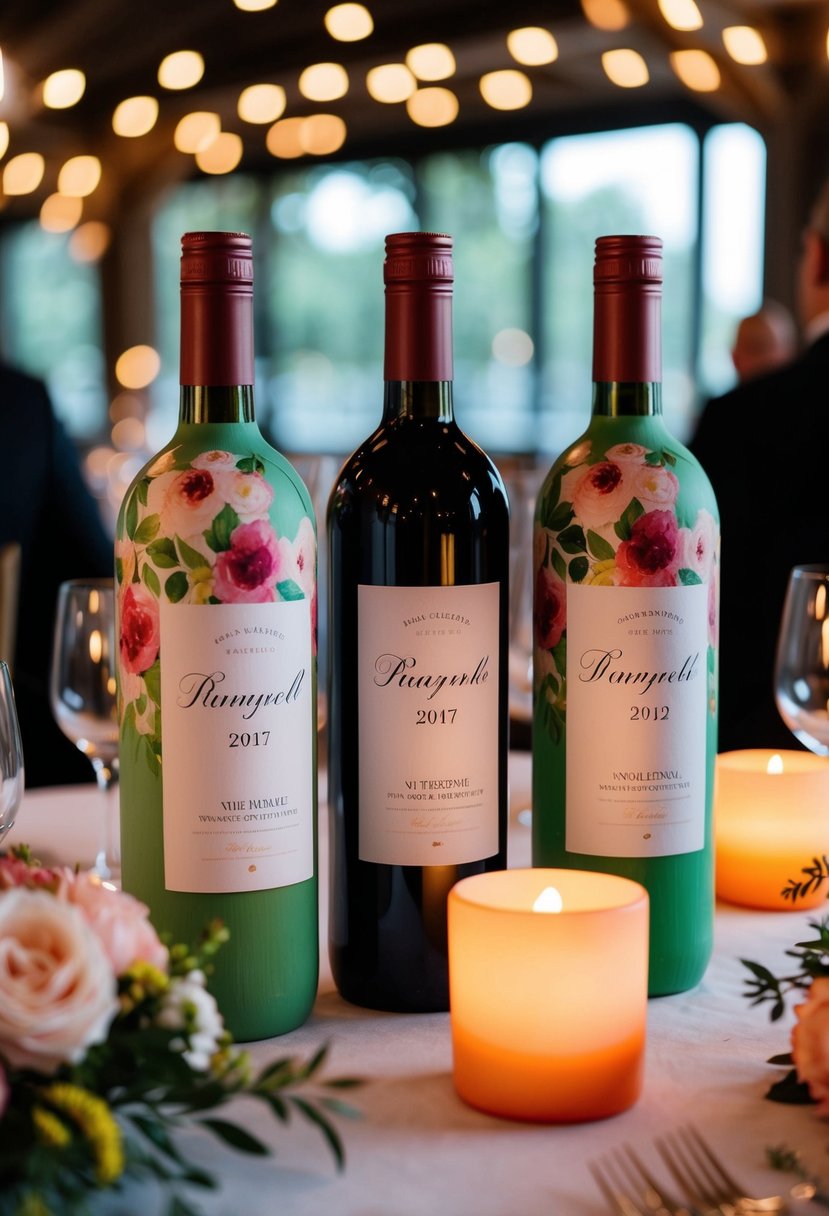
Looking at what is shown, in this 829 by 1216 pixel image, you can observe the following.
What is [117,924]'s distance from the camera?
64 centimetres

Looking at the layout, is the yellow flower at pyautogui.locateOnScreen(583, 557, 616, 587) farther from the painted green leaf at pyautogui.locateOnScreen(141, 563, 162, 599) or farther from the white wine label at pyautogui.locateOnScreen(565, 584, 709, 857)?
the painted green leaf at pyautogui.locateOnScreen(141, 563, 162, 599)

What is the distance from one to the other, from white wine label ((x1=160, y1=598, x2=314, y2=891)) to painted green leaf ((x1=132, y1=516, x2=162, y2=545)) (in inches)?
1.6

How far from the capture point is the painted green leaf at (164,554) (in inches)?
32.1

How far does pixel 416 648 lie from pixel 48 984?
0.34 meters

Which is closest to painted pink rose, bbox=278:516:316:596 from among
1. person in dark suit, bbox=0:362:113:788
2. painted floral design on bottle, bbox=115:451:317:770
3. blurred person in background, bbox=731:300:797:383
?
painted floral design on bottle, bbox=115:451:317:770

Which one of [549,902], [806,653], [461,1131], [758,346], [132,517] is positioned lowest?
[461,1131]

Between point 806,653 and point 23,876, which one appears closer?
point 23,876

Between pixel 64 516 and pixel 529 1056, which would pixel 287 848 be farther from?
pixel 64 516

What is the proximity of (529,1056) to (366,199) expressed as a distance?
387 inches

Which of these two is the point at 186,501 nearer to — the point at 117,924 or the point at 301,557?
the point at 301,557

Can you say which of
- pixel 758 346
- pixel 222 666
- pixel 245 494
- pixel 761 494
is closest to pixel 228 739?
pixel 222 666

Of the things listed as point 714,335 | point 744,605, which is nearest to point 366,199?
point 714,335

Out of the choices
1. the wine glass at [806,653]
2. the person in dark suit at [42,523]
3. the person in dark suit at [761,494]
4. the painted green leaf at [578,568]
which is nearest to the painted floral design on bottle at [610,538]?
the painted green leaf at [578,568]

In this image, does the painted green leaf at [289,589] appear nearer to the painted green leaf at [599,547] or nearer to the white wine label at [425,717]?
the white wine label at [425,717]
